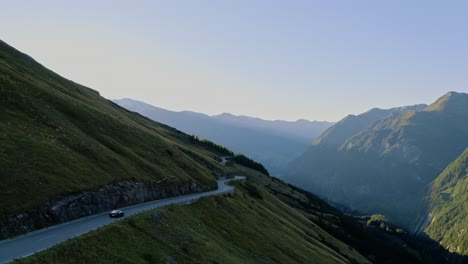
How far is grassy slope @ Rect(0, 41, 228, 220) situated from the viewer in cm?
4775

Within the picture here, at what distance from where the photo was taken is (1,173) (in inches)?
1810

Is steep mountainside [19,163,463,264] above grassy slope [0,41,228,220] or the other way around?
the other way around

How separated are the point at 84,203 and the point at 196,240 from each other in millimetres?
16521

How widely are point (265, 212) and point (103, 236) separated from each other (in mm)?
60474

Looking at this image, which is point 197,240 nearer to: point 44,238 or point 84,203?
point 84,203

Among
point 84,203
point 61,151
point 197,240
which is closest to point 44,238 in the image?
point 84,203

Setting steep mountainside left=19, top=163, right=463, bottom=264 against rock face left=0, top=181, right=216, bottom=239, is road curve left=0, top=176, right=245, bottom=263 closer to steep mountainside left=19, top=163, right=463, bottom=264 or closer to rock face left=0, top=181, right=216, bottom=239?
rock face left=0, top=181, right=216, bottom=239

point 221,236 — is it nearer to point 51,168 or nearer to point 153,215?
point 153,215

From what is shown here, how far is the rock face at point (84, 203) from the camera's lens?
42.7m

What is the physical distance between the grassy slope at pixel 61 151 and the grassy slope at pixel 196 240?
10.7 metres

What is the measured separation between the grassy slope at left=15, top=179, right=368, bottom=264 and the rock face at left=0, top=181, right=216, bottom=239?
842 centimetres

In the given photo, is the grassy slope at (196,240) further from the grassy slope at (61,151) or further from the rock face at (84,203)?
the grassy slope at (61,151)

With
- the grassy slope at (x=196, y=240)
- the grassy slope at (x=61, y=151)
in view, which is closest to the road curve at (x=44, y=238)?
the grassy slope at (x=196, y=240)

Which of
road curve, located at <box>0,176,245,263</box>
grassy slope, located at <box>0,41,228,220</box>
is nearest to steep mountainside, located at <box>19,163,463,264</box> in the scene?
road curve, located at <box>0,176,245,263</box>
